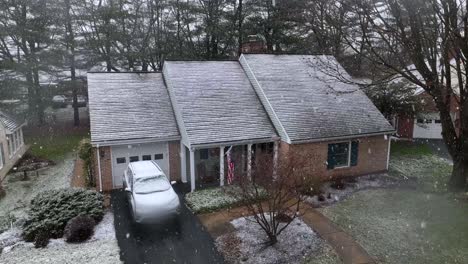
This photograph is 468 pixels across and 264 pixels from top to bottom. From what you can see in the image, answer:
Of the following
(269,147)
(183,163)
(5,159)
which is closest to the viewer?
(183,163)

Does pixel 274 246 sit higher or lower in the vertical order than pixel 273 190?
lower

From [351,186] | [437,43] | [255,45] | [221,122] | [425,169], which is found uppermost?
[255,45]

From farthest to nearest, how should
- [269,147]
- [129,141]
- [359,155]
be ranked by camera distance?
[359,155], [269,147], [129,141]

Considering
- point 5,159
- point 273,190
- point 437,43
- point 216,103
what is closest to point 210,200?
point 273,190

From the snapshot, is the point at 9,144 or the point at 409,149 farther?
the point at 409,149

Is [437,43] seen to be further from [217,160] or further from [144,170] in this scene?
[144,170]

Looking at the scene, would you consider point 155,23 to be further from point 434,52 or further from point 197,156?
point 434,52

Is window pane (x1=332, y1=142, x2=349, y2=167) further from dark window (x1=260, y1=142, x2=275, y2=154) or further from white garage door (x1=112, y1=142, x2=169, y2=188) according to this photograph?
white garage door (x1=112, y1=142, x2=169, y2=188)

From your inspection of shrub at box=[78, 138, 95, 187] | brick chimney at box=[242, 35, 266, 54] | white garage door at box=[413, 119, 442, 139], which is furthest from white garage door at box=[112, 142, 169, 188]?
white garage door at box=[413, 119, 442, 139]
